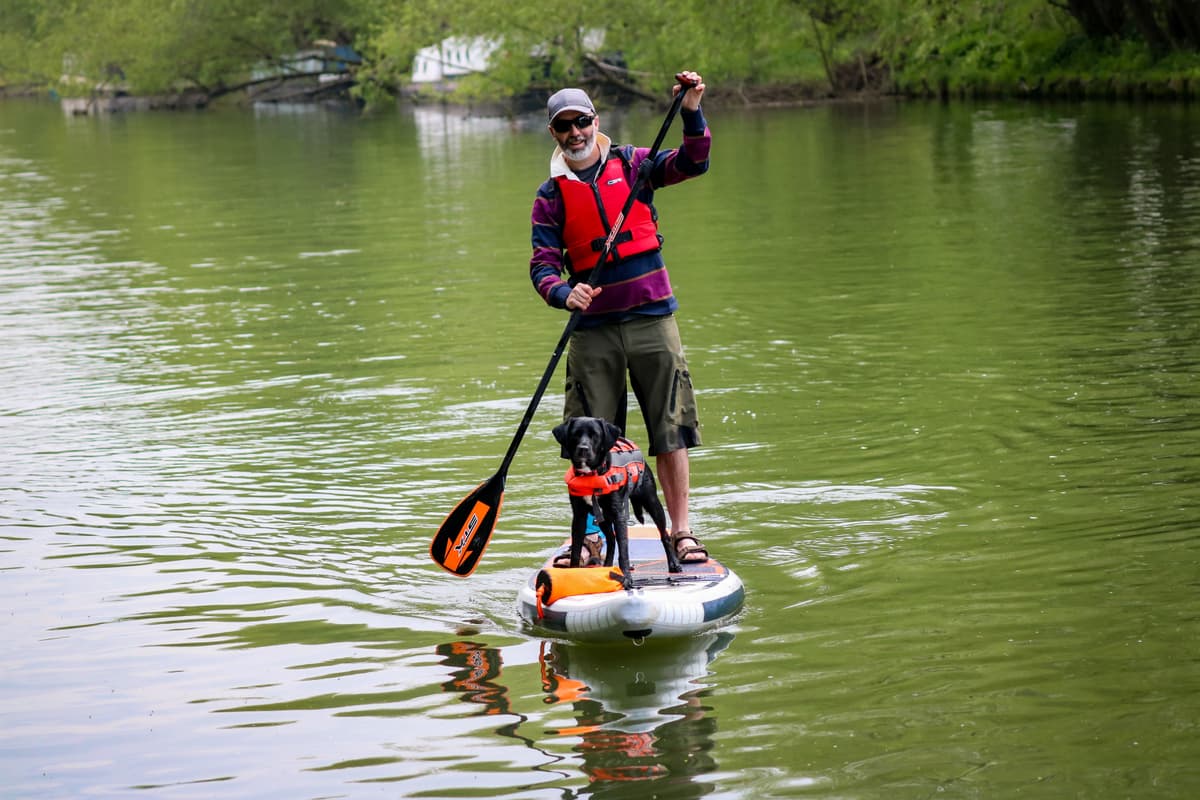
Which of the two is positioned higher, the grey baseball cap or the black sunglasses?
the grey baseball cap

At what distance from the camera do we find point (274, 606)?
766 centimetres

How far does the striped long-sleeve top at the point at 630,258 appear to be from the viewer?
7176mm

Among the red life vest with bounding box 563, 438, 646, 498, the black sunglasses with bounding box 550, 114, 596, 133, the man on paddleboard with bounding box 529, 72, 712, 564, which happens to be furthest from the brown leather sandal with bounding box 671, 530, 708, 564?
the black sunglasses with bounding box 550, 114, 596, 133

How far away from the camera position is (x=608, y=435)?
22.0 feet

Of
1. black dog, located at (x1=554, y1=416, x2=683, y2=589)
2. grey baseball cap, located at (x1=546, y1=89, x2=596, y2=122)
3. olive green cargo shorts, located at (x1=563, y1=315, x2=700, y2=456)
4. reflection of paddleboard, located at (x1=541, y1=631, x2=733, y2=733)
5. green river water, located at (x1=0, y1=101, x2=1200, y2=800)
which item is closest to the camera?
green river water, located at (x1=0, y1=101, x2=1200, y2=800)

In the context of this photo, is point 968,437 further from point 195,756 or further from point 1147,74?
point 1147,74

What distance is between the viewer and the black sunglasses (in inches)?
276

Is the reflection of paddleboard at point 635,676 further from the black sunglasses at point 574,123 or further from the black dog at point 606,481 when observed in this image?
the black sunglasses at point 574,123

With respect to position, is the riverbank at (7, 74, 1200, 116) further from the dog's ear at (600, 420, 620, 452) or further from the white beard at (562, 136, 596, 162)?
the dog's ear at (600, 420, 620, 452)

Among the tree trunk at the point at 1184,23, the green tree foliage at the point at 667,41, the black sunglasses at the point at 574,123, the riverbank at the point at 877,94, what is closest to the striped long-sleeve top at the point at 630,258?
the black sunglasses at the point at 574,123

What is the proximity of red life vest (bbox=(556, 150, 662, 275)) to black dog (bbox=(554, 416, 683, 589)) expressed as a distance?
0.79 meters

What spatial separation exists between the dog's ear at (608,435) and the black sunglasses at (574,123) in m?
1.31

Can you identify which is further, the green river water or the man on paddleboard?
the man on paddleboard

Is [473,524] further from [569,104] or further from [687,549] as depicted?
[569,104]
